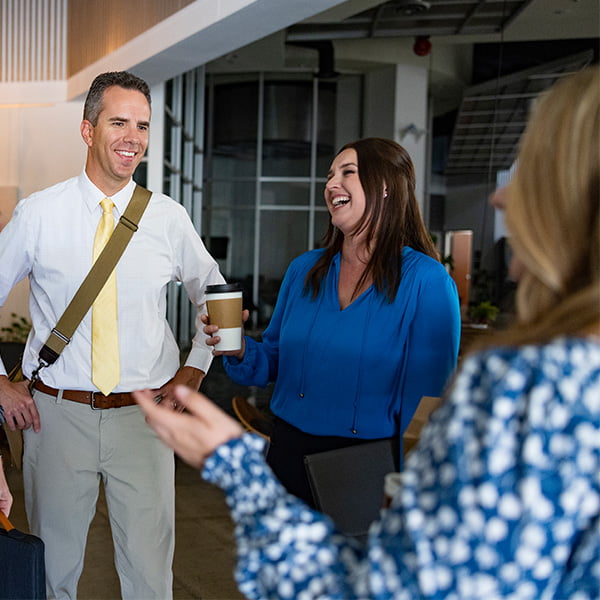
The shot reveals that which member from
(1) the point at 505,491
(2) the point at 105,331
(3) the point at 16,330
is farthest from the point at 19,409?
(3) the point at 16,330

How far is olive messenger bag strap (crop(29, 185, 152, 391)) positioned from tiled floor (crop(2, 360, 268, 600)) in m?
1.69

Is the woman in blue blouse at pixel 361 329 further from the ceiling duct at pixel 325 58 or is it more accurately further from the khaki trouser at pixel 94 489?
the ceiling duct at pixel 325 58

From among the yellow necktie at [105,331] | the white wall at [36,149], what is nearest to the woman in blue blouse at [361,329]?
the yellow necktie at [105,331]

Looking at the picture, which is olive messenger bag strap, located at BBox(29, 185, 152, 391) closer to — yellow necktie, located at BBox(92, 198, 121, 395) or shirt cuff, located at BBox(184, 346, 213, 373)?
yellow necktie, located at BBox(92, 198, 121, 395)

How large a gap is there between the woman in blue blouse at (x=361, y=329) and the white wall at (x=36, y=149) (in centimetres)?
521

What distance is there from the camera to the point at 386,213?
2191 mm

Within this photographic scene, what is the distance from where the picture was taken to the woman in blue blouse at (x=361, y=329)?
205cm

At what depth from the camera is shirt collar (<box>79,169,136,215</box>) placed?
95.6 inches

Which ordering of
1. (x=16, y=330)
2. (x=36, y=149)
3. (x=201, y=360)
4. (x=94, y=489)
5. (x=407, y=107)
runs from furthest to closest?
(x=407, y=107)
(x=36, y=149)
(x=16, y=330)
(x=201, y=360)
(x=94, y=489)

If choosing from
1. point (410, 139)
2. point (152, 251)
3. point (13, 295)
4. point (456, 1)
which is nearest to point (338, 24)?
point (456, 1)

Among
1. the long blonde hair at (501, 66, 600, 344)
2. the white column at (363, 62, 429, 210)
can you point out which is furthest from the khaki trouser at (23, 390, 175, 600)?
the white column at (363, 62, 429, 210)

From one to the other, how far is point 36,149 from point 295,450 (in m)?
5.89

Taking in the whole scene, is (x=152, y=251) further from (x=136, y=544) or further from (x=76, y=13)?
(x=76, y=13)

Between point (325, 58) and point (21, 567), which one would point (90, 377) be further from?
point (325, 58)
